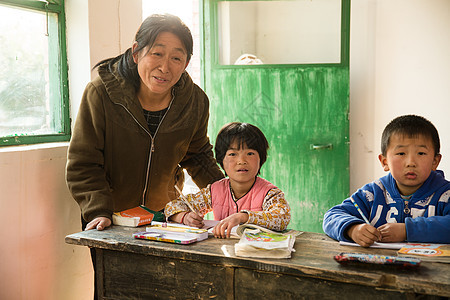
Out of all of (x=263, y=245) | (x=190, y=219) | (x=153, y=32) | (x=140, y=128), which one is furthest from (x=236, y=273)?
(x=153, y=32)

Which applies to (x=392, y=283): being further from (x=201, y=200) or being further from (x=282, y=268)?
(x=201, y=200)

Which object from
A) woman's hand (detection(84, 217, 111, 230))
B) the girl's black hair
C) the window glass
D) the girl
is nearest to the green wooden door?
the window glass

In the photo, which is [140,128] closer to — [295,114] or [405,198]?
[405,198]

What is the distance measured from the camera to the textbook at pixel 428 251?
1.59 meters

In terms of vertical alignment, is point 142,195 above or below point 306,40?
below

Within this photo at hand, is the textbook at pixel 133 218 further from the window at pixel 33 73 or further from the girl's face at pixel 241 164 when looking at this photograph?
the window at pixel 33 73

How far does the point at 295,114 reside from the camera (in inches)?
170

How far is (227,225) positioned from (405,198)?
73 centimetres

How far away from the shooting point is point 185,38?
7.57 ft

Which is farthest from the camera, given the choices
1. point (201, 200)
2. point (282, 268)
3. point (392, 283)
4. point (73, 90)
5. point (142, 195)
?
point (73, 90)

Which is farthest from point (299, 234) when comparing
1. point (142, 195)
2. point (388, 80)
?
point (388, 80)

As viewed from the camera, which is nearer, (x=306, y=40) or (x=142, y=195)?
(x=142, y=195)

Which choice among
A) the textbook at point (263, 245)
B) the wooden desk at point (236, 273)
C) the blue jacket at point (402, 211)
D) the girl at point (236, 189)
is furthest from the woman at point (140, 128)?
the blue jacket at point (402, 211)

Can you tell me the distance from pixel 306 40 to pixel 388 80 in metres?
0.98
